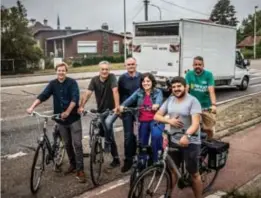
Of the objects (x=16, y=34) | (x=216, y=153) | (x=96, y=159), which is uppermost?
Answer: (x=16, y=34)

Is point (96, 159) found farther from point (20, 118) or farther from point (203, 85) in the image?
point (20, 118)

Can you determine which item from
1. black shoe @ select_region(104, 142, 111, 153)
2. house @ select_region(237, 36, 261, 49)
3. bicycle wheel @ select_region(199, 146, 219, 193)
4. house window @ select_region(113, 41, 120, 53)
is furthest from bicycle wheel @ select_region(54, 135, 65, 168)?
house @ select_region(237, 36, 261, 49)

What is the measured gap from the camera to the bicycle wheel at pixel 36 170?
5.82m

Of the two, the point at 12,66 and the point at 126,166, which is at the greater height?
the point at 12,66

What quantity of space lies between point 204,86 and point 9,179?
3.53 m

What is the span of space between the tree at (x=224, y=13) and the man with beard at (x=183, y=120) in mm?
100420

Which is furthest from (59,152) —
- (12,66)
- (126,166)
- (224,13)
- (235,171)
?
(224,13)

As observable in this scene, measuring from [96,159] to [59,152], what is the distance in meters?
0.75

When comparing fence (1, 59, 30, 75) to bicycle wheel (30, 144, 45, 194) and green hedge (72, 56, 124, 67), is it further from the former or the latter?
bicycle wheel (30, 144, 45, 194)

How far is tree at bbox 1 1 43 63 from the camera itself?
31902 mm

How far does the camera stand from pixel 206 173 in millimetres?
5863

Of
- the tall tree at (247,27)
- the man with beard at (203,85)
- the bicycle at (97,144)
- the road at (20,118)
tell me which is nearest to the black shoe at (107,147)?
the bicycle at (97,144)

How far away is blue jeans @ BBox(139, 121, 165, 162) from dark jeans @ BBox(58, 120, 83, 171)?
3.20 ft

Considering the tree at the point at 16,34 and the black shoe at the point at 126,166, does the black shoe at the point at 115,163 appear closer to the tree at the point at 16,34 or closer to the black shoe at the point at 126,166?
the black shoe at the point at 126,166
